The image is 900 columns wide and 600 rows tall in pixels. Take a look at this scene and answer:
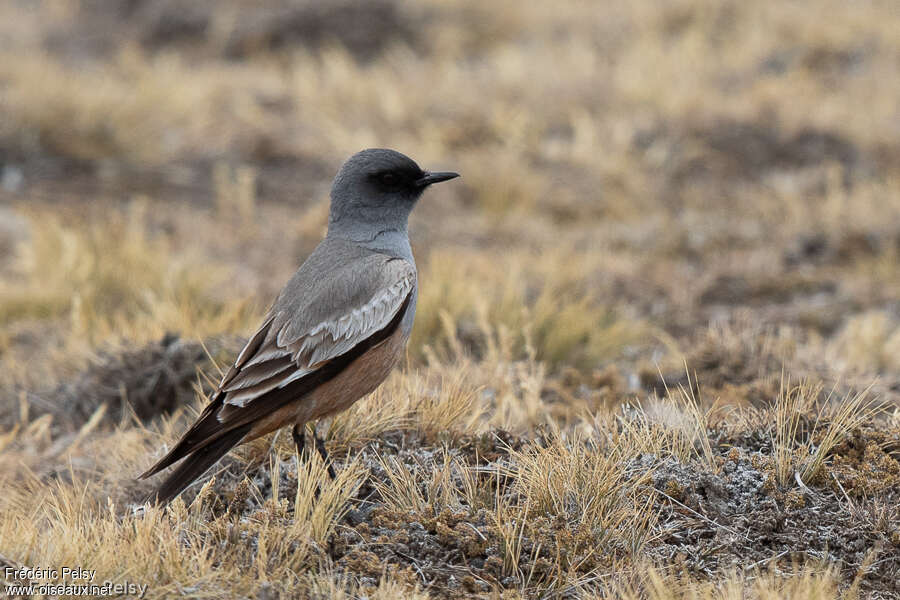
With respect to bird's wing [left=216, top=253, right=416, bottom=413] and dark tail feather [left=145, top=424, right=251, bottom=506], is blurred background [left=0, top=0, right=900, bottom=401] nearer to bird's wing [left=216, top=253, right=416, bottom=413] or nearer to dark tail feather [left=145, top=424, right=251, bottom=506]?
bird's wing [left=216, top=253, right=416, bottom=413]

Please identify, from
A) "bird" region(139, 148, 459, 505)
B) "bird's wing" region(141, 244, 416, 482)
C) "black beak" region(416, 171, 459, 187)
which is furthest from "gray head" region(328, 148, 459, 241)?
"bird's wing" region(141, 244, 416, 482)

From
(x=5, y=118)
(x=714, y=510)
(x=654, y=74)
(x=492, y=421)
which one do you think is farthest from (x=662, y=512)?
(x=654, y=74)

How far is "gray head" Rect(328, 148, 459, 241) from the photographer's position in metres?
4.72

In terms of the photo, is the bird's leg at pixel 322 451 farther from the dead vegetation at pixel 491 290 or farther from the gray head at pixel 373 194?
the gray head at pixel 373 194

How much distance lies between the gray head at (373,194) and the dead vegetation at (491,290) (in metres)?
0.80

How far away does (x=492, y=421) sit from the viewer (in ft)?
15.3

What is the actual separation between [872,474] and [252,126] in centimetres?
923

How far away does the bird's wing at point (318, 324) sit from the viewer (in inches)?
157

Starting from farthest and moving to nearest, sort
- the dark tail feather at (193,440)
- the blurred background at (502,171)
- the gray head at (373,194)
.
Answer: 1. the blurred background at (502,171)
2. the gray head at (373,194)
3. the dark tail feather at (193,440)

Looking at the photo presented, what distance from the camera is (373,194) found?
15.5 ft

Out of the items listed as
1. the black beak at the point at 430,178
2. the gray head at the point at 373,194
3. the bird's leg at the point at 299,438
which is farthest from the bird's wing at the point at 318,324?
the black beak at the point at 430,178

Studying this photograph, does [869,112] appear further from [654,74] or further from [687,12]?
[687,12]

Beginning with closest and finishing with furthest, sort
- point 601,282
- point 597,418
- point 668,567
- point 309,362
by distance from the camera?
point 668,567, point 309,362, point 597,418, point 601,282

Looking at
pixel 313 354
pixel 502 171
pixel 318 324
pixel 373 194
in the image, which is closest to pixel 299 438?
pixel 313 354
